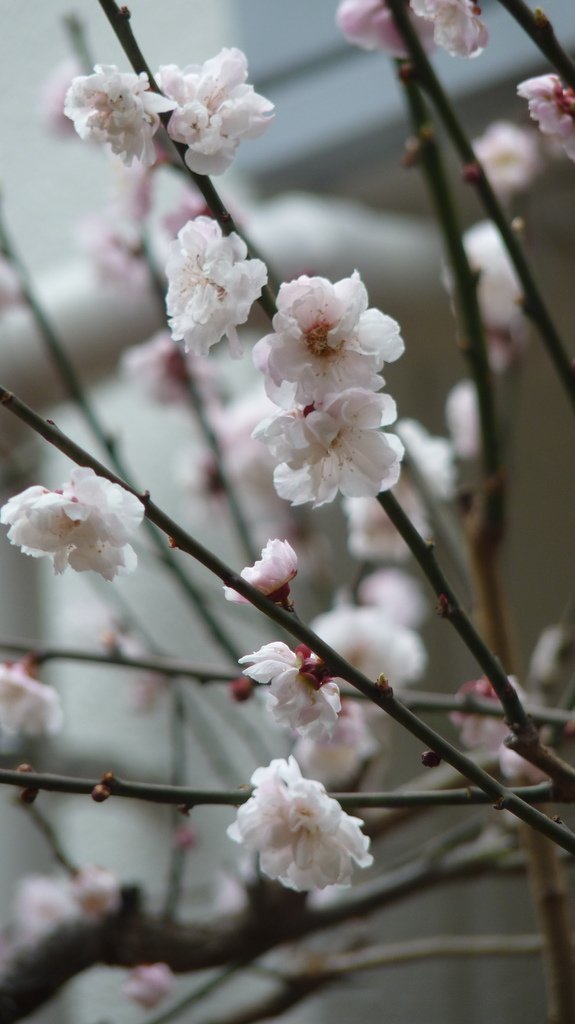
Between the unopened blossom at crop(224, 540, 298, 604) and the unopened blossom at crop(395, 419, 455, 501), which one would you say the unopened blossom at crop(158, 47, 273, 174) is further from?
the unopened blossom at crop(395, 419, 455, 501)

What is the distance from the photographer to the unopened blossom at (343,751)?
23.5 inches

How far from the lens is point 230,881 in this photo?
100 centimetres

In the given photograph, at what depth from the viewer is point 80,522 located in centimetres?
31

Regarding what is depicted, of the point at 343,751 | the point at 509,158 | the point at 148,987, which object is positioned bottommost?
the point at 148,987

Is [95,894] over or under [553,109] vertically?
under

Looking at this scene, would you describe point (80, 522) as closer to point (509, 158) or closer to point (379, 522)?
point (379, 522)

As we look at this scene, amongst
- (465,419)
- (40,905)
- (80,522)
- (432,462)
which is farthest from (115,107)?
(40,905)

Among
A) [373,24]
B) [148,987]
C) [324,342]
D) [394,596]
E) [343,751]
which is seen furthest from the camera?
[394,596]

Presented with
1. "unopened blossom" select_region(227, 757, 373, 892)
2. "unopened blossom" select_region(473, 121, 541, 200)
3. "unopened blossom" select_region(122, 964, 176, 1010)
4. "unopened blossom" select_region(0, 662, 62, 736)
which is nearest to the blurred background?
"unopened blossom" select_region(473, 121, 541, 200)

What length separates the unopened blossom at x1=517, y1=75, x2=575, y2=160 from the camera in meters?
0.37

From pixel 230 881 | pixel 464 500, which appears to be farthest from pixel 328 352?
pixel 230 881

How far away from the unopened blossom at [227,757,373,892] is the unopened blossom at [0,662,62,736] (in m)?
0.17

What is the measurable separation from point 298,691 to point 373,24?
31cm

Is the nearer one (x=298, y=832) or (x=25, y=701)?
(x=298, y=832)
